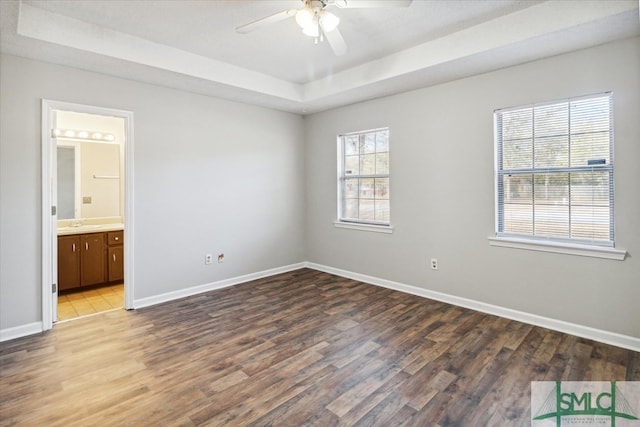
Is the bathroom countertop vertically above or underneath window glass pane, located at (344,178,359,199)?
underneath

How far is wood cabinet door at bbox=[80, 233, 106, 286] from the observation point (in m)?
4.41

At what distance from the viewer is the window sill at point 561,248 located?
2.83 m

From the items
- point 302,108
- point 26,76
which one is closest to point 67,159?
point 26,76

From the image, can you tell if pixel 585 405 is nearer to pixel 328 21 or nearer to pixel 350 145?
pixel 328 21

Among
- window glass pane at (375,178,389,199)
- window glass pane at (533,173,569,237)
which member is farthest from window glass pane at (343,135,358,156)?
window glass pane at (533,173,569,237)


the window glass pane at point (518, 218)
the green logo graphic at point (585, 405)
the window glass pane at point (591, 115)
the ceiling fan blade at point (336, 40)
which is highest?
the ceiling fan blade at point (336, 40)

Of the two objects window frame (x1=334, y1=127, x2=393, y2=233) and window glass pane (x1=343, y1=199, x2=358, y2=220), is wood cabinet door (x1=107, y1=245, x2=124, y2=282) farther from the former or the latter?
window glass pane (x1=343, y1=199, x2=358, y2=220)

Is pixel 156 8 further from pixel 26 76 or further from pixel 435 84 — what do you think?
pixel 435 84

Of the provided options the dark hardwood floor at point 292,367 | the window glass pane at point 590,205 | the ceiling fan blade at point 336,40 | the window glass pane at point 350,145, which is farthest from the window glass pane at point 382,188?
the ceiling fan blade at point 336,40

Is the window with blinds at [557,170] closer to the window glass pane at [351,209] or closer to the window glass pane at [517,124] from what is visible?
the window glass pane at [517,124]

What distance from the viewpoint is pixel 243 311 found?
3670mm

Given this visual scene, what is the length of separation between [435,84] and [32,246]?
441cm

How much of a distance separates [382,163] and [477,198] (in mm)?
1371

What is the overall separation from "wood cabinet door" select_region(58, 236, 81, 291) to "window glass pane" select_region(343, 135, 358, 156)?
3788 mm
